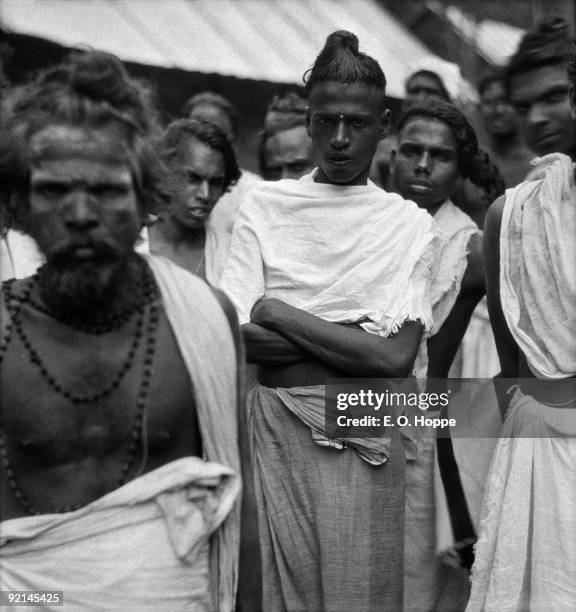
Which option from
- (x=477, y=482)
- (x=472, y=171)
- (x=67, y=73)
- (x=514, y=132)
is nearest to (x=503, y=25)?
(x=514, y=132)

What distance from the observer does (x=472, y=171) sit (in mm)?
5055

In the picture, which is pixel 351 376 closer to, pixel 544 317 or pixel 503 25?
pixel 544 317

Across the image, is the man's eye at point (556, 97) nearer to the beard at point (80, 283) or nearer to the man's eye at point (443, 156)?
the man's eye at point (443, 156)

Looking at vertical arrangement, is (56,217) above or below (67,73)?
below

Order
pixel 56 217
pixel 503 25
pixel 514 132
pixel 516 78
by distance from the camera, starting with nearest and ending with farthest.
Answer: pixel 56 217 → pixel 516 78 → pixel 514 132 → pixel 503 25

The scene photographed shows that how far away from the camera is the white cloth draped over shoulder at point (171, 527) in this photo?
2.51 m

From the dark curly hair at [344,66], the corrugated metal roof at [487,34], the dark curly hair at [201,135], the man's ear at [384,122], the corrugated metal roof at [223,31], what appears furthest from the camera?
the corrugated metal roof at [487,34]

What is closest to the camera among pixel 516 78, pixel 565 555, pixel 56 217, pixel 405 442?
pixel 56 217

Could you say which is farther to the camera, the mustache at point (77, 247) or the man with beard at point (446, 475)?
the man with beard at point (446, 475)

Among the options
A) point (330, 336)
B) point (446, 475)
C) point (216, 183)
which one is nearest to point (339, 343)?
point (330, 336)

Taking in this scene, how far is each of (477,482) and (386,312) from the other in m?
1.24

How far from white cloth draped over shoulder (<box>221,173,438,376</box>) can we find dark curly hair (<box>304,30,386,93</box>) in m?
0.39

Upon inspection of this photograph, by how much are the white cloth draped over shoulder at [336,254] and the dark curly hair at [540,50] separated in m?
1.09

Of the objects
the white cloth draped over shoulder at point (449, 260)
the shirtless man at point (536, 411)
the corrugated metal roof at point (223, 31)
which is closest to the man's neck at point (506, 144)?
the corrugated metal roof at point (223, 31)
